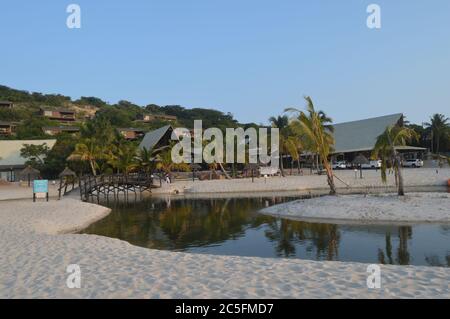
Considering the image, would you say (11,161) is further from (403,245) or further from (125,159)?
(403,245)

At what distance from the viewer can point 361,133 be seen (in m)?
58.9

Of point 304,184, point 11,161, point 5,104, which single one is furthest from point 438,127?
point 5,104

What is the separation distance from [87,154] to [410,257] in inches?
1448

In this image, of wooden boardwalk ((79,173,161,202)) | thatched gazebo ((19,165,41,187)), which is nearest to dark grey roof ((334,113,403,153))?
wooden boardwalk ((79,173,161,202))

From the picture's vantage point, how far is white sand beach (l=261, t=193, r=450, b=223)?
15128mm

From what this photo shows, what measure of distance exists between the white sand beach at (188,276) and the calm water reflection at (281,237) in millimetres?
2489

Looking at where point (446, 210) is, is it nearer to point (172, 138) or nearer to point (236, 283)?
point (236, 283)

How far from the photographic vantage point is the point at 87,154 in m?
40.7

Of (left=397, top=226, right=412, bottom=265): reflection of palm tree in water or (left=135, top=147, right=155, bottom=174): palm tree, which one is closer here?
(left=397, top=226, right=412, bottom=265): reflection of palm tree in water

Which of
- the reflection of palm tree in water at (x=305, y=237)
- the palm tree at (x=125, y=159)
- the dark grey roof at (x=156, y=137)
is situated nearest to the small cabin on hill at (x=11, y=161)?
the dark grey roof at (x=156, y=137)

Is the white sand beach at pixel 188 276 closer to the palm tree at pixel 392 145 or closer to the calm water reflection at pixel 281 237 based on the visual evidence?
the calm water reflection at pixel 281 237

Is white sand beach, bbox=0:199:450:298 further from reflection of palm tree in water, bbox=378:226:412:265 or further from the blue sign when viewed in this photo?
the blue sign

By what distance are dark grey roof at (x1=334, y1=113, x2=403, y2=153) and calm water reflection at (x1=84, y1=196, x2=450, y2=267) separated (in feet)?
135
